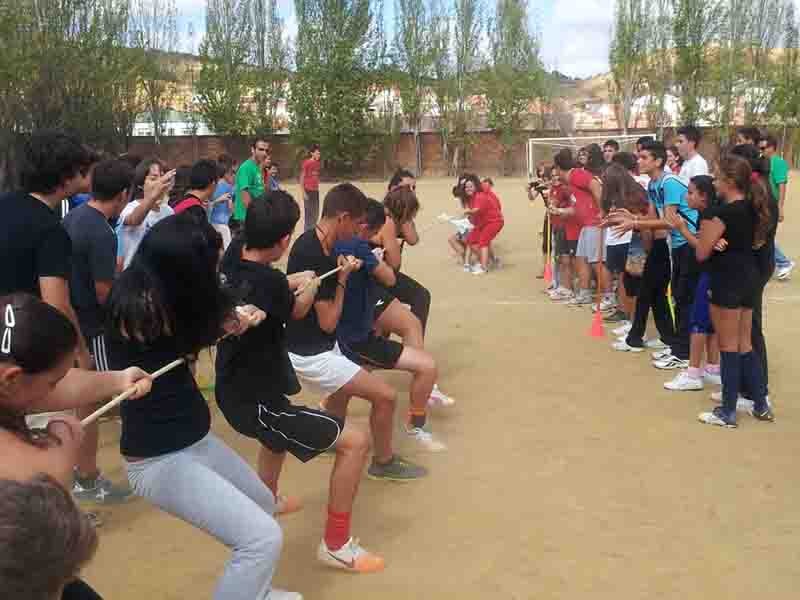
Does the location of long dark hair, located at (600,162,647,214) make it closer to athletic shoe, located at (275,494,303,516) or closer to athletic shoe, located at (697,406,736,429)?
athletic shoe, located at (697,406,736,429)

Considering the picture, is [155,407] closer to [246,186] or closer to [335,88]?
[246,186]

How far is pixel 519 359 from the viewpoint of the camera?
770 cm

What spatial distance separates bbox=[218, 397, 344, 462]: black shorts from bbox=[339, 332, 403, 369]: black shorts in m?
1.41

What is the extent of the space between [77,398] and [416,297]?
13.0ft

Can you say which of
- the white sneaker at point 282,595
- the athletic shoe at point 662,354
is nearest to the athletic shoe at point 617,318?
the athletic shoe at point 662,354

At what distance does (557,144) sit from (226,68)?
650 inches

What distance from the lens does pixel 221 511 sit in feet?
9.48

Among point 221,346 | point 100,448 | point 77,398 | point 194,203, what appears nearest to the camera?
point 77,398

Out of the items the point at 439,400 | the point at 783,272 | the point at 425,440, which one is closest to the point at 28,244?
the point at 425,440

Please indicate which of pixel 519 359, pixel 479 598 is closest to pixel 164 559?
pixel 479 598

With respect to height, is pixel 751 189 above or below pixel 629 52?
below

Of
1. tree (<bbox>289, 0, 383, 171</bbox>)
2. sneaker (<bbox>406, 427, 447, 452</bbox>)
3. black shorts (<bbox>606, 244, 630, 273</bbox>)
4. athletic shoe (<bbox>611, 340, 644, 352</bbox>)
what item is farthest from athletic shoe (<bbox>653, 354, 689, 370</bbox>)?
tree (<bbox>289, 0, 383, 171</bbox>)

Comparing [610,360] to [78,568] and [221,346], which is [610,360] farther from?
[78,568]

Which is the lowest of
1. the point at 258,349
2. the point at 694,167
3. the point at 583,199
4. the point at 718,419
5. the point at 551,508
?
the point at 551,508
